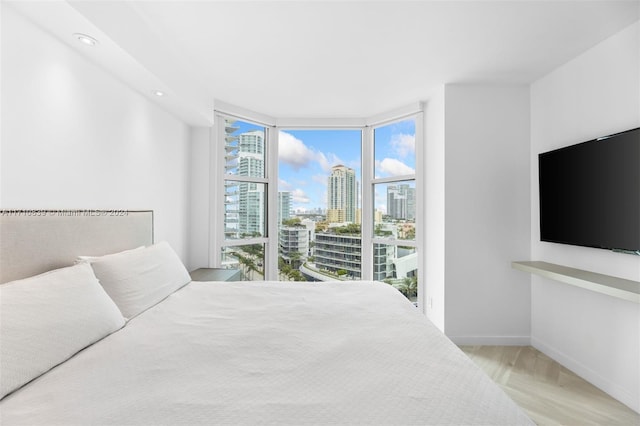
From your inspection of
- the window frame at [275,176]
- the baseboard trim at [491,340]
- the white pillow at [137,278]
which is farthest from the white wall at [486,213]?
the white pillow at [137,278]

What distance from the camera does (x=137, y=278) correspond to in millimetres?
1736

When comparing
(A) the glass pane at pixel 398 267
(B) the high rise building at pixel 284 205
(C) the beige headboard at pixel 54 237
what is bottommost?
(A) the glass pane at pixel 398 267

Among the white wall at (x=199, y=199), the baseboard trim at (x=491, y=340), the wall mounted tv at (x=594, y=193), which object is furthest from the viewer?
the white wall at (x=199, y=199)

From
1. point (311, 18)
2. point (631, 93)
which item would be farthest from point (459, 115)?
point (311, 18)

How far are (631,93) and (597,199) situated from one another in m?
0.73

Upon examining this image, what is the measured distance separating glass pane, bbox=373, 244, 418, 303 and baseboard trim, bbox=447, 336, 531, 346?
2.50 ft

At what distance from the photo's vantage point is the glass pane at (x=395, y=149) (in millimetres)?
3605

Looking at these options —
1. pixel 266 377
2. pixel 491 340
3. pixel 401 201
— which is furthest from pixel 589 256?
pixel 266 377

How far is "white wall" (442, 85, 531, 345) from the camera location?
2.87m

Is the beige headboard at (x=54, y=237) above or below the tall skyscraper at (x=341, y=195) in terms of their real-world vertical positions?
below

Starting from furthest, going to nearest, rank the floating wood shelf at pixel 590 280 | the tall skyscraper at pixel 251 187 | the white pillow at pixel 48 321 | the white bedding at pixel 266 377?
the tall skyscraper at pixel 251 187 → the floating wood shelf at pixel 590 280 → the white pillow at pixel 48 321 → the white bedding at pixel 266 377

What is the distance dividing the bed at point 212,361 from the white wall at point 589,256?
5.25ft

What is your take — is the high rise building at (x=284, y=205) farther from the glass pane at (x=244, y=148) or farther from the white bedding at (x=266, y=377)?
the white bedding at (x=266, y=377)

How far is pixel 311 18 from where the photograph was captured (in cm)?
192
